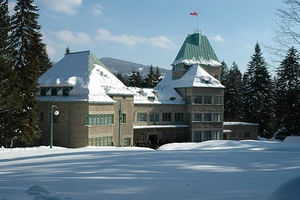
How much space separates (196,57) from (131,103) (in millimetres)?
16810

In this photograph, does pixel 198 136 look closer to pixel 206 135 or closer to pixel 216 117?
pixel 206 135

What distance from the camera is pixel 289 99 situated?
160 ft

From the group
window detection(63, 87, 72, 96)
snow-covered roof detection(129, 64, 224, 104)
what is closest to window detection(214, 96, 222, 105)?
snow-covered roof detection(129, 64, 224, 104)

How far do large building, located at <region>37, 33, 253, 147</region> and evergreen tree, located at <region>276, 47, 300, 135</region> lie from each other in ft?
38.5

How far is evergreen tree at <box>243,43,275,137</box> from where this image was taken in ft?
174

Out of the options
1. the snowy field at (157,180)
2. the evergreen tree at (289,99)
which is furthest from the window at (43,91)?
the evergreen tree at (289,99)

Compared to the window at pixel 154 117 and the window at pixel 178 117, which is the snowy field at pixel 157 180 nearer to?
the window at pixel 154 117

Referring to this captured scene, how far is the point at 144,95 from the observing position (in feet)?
137

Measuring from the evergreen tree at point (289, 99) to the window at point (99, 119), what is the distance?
29851mm

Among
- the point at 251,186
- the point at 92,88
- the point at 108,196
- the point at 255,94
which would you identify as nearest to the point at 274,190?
the point at 251,186

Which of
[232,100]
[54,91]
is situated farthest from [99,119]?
[232,100]

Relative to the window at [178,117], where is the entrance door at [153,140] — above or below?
below

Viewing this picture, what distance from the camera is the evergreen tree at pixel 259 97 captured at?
5308 cm

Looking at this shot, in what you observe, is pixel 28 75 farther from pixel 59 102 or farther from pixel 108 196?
pixel 108 196
